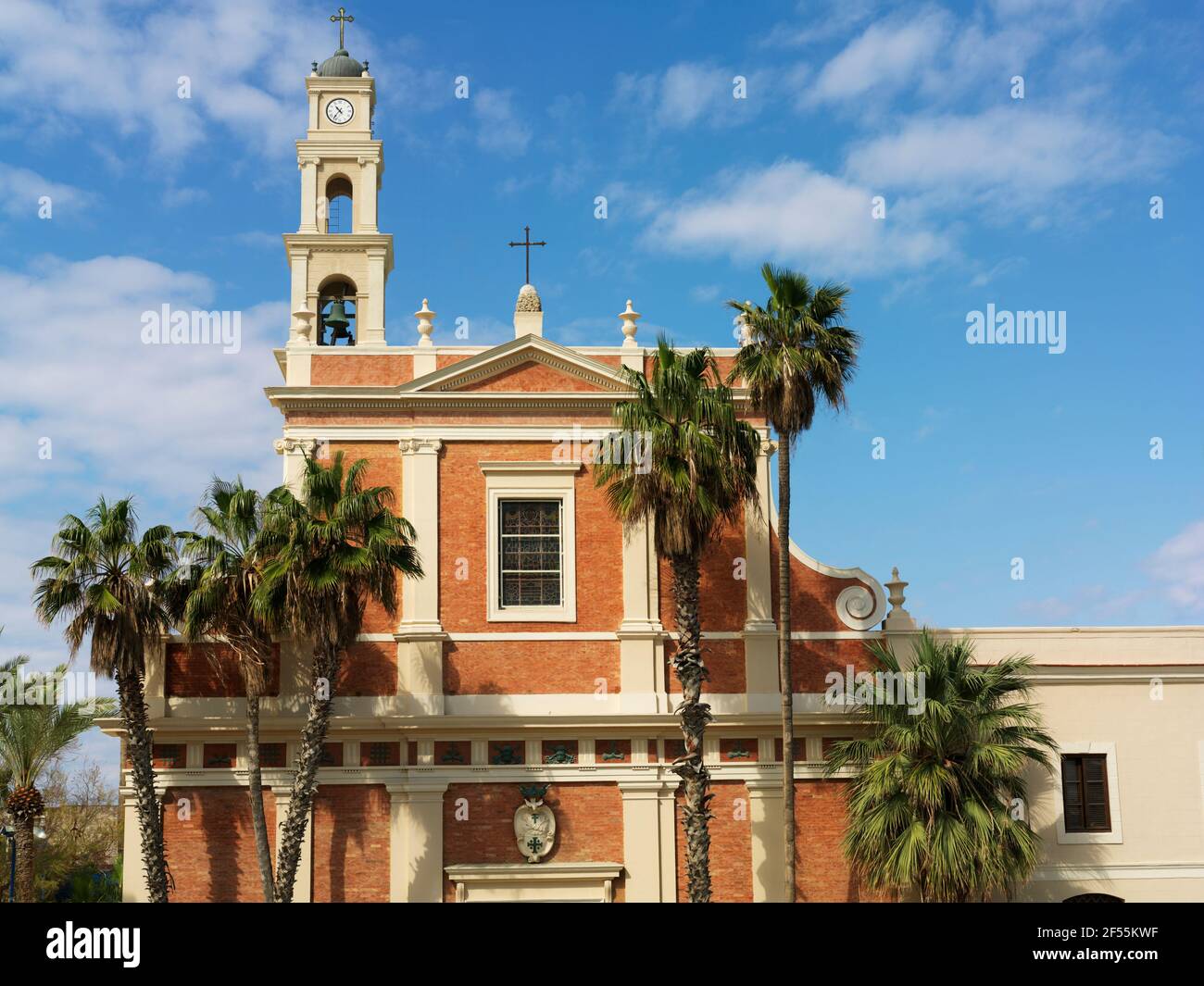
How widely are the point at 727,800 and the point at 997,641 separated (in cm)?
625

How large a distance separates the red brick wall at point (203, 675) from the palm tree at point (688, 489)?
24.7 feet

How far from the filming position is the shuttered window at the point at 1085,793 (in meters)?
26.2

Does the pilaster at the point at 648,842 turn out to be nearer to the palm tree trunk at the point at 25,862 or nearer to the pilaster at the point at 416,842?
the pilaster at the point at 416,842

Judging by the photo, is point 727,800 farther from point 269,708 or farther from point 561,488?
point 269,708

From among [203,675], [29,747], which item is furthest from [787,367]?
[29,747]

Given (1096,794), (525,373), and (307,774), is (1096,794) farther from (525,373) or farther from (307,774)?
(307,774)

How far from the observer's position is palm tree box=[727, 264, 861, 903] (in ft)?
83.6

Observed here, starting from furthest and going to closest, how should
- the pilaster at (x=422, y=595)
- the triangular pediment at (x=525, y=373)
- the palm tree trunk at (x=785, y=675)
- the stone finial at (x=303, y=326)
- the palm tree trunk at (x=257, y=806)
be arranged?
1. the stone finial at (x=303, y=326)
2. the triangular pediment at (x=525, y=373)
3. the pilaster at (x=422, y=595)
4. the palm tree trunk at (x=785, y=675)
5. the palm tree trunk at (x=257, y=806)

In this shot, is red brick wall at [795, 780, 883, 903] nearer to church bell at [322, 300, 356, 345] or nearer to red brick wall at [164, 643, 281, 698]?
red brick wall at [164, 643, 281, 698]

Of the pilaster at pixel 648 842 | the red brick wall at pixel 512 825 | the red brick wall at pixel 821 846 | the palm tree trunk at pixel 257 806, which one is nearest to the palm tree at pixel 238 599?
the palm tree trunk at pixel 257 806

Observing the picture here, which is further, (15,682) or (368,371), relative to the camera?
(15,682)

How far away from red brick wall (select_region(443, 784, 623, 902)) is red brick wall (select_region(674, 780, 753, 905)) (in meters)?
1.15
